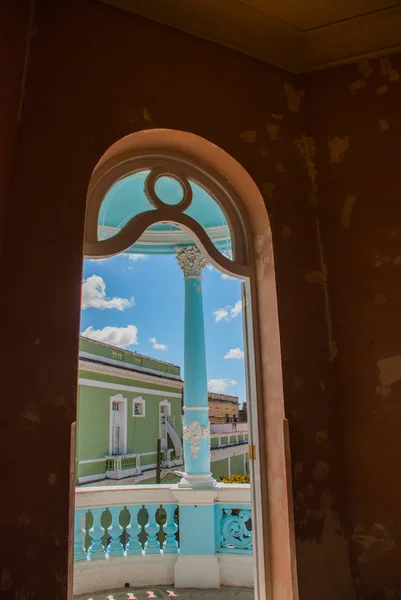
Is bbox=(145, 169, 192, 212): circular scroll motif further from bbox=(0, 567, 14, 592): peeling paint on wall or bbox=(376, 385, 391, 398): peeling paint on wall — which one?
bbox=(0, 567, 14, 592): peeling paint on wall

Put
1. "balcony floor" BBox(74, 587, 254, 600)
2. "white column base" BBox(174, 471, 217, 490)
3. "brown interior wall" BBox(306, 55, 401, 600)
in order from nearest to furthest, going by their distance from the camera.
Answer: "brown interior wall" BBox(306, 55, 401, 600)
"balcony floor" BBox(74, 587, 254, 600)
"white column base" BBox(174, 471, 217, 490)

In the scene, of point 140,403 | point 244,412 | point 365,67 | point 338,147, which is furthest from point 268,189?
point 140,403

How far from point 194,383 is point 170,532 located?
1492mm

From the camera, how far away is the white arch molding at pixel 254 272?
2.12 meters

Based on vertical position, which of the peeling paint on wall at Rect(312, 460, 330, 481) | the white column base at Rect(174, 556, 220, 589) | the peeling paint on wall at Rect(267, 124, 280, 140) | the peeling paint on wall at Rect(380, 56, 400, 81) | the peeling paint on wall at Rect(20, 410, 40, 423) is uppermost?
the peeling paint on wall at Rect(380, 56, 400, 81)

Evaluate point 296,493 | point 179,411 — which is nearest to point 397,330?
point 296,493

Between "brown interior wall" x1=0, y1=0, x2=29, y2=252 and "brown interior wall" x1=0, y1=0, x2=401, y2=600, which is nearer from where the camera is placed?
"brown interior wall" x1=0, y1=0, x2=401, y2=600

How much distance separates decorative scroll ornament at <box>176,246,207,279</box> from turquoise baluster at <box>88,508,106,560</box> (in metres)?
2.72

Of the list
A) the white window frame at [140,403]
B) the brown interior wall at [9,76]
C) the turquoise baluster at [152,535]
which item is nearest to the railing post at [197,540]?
the turquoise baluster at [152,535]

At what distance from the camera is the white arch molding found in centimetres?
212

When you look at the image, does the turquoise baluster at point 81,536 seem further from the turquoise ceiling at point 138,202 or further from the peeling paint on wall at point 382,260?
the peeling paint on wall at point 382,260

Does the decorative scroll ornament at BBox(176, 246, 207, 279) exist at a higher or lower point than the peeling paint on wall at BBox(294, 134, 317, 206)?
higher

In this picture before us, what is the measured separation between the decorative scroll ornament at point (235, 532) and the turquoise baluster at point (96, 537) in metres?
1.15

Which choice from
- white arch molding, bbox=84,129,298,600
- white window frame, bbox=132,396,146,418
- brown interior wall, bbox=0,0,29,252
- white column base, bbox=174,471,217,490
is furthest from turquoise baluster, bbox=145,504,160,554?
white window frame, bbox=132,396,146,418
